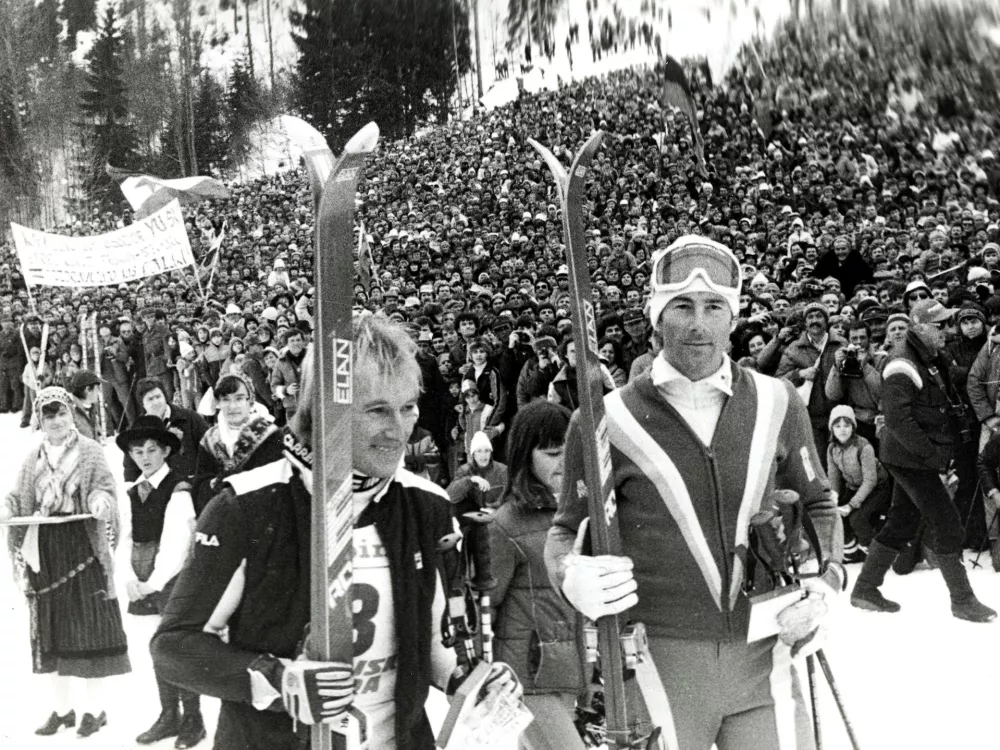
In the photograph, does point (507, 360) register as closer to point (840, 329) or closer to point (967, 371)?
point (840, 329)

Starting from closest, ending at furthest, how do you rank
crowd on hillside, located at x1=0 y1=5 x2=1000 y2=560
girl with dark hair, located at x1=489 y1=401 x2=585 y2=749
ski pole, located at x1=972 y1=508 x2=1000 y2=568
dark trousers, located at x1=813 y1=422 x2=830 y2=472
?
girl with dark hair, located at x1=489 y1=401 x2=585 y2=749 < crowd on hillside, located at x1=0 y1=5 x2=1000 y2=560 < ski pole, located at x1=972 y1=508 x2=1000 y2=568 < dark trousers, located at x1=813 y1=422 x2=830 y2=472

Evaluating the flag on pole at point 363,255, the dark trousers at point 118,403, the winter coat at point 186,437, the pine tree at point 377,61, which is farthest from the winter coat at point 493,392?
the pine tree at point 377,61

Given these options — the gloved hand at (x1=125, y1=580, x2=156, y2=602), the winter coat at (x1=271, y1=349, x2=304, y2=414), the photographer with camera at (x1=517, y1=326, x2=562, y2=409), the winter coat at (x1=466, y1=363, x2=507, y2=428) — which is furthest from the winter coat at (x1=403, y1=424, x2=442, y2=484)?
the gloved hand at (x1=125, y1=580, x2=156, y2=602)

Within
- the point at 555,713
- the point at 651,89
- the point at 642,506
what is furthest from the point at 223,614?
the point at 651,89

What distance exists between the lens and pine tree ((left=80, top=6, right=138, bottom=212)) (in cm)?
358

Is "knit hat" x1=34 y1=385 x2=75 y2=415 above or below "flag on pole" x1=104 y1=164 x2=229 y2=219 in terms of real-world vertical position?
below

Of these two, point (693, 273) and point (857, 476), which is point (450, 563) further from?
point (857, 476)

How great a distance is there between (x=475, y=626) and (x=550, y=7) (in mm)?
1732

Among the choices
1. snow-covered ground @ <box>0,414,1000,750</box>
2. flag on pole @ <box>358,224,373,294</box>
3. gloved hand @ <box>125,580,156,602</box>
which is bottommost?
snow-covered ground @ <box>0,414,1000,750</box>

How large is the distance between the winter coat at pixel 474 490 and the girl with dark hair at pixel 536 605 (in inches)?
Answer: 12.4

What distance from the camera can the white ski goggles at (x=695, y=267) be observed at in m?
1.58

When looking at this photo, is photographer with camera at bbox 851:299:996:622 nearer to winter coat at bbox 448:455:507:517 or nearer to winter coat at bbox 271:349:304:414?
winter coat at bbox 448:455:507:517

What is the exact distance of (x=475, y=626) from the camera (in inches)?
58.3

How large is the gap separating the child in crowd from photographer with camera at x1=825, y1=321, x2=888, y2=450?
62 mm
